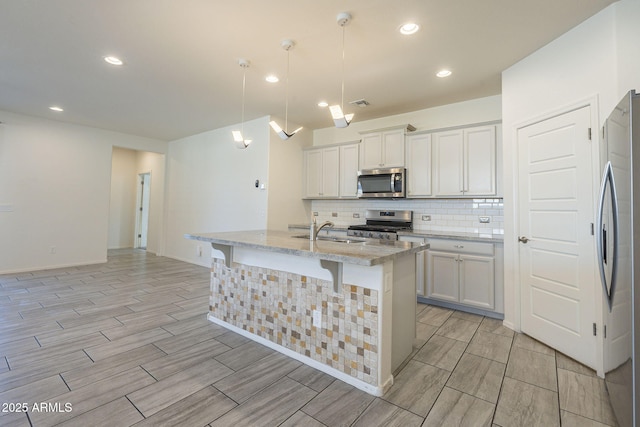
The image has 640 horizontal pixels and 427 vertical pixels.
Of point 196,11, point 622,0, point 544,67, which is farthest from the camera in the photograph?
point 544,67

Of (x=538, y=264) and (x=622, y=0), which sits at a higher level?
(x=622, y=0)

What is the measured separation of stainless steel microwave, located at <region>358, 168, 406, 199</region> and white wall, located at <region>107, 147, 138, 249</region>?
6.98 meters

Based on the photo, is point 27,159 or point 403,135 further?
point 27,159

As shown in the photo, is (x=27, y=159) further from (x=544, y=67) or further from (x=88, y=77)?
(x=544, y=67)

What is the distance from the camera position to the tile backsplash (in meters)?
3.70

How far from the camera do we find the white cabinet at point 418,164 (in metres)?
3.95

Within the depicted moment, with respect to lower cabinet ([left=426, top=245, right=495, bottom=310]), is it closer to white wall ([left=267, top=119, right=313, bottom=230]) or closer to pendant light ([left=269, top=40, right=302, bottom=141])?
pendant light ([left=269, top=40, right=302, bottom=141])

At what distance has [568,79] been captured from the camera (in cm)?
242

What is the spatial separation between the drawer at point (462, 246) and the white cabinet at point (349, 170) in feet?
5.06

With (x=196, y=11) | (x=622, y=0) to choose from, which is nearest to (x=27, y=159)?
(x=196, y=11)

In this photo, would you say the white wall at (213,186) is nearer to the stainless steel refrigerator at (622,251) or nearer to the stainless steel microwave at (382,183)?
the stainless steel microwave at (382,183)

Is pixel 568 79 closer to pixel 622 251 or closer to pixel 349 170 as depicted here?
pixel 622 251

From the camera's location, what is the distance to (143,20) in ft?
7.75

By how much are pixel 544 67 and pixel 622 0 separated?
622 millimetres
